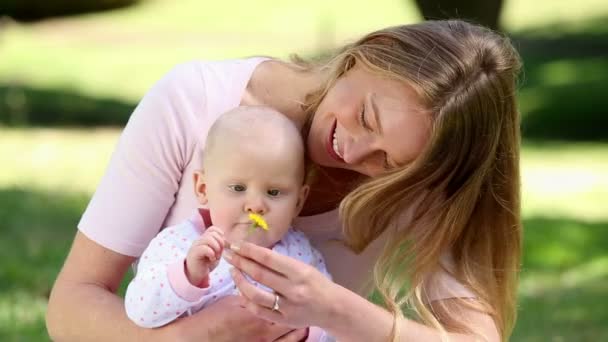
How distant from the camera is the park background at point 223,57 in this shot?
632 centimetres

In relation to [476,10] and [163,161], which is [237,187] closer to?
[163,161]

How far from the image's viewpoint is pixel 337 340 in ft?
9.20

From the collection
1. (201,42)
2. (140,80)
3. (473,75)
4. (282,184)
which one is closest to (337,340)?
(282,184)

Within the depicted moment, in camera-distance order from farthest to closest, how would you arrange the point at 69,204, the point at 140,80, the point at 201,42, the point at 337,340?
the point at 201,42
the point at 140,80
the point at 69,204
the point at 337,340

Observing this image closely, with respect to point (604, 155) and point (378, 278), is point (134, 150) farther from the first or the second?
point (604, 155)

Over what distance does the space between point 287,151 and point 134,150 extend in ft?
1.41

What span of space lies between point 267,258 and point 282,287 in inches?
2.8

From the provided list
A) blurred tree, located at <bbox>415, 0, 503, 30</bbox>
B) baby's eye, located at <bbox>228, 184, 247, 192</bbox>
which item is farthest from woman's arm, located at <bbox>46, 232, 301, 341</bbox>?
blurred tree, located at <bbox>415, 0, 503, 30</bbox>

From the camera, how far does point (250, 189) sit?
2855mm

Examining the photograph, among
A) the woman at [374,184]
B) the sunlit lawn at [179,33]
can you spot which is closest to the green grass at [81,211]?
the woman at [374,184]

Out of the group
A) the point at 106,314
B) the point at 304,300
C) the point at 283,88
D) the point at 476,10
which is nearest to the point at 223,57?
the point at 476,10

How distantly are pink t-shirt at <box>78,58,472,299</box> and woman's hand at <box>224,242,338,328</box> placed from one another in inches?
18.3

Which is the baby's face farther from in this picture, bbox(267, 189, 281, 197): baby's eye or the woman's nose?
the woman's nose

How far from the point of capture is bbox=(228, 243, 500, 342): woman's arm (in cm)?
256
